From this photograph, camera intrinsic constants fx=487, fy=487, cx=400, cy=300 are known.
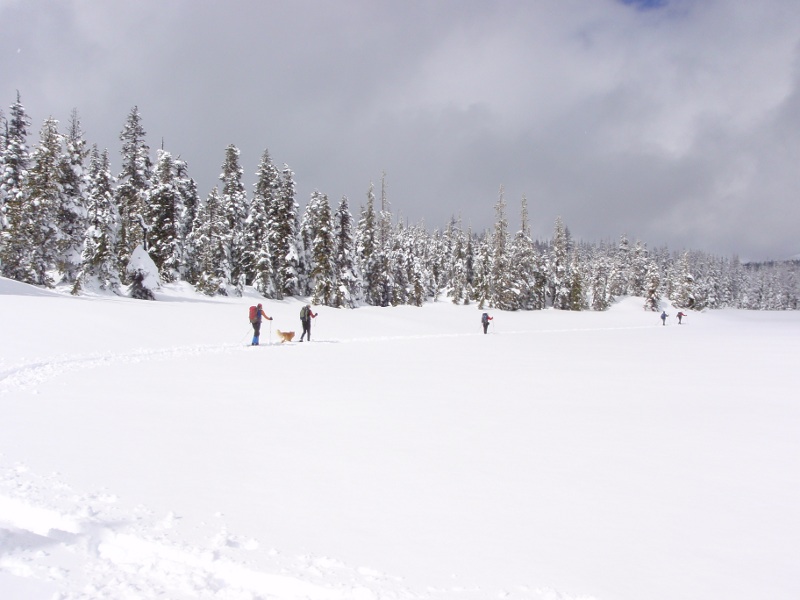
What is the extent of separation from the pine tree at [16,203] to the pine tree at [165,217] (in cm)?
1008

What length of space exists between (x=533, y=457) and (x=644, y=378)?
1020cm

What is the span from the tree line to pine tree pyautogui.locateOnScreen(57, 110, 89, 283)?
7cm

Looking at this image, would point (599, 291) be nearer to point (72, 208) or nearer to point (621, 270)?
point (621, 270)

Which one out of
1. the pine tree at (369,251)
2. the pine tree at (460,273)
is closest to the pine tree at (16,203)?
the pine tree at (369,251)

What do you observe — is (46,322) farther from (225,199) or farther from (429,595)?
(225,199)

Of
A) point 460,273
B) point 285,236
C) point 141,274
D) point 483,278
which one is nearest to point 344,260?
point 285,236

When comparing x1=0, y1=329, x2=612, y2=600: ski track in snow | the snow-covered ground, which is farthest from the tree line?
x1=0, y1=329, x2=612, y2=600: ski track in snow

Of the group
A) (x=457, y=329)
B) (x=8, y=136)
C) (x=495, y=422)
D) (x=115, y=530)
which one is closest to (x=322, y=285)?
(x=457, y=329)

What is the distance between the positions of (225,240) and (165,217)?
20.4 ft

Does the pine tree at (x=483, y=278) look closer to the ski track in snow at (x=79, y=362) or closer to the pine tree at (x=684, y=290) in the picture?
the pine tree at (x=684, y=290)

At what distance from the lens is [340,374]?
15.0 m

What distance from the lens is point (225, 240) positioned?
4488 centimetres

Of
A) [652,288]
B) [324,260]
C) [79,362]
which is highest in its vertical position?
[324,260]

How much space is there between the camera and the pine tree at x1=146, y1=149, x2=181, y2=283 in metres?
44.8
